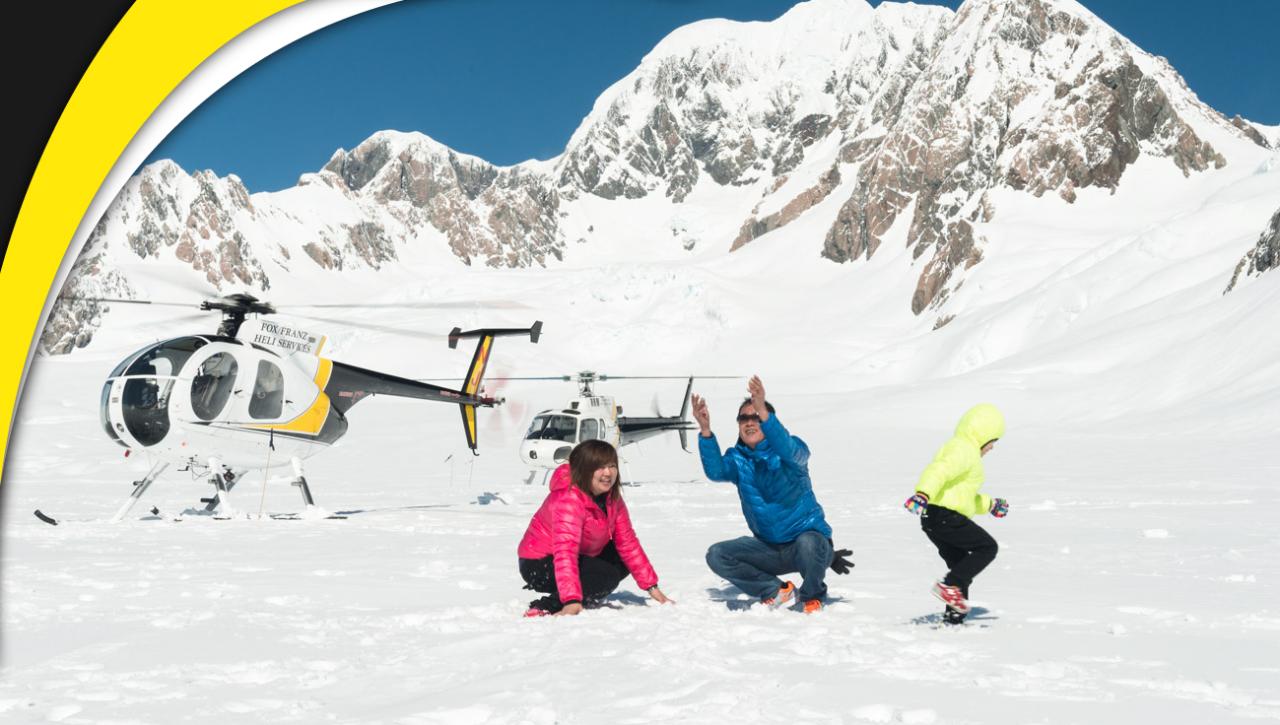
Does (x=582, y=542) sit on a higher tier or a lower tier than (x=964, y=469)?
lower

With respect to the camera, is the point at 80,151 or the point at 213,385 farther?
the point at 213,385

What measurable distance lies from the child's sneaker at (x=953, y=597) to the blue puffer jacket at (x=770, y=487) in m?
0.93

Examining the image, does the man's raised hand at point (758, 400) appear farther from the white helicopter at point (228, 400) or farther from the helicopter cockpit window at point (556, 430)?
the helicopter cockpit window at point (556, 430)

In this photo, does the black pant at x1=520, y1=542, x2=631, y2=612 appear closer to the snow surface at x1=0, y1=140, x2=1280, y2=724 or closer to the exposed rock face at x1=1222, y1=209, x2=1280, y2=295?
the snow surface at x1=0, y1=140, x2=1280, y2=724

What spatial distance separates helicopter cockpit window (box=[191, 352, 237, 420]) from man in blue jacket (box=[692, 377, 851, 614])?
694 centimetres

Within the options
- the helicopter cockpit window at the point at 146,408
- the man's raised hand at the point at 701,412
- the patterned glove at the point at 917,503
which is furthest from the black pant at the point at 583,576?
the helicopter cockpit window at the point at 146,408

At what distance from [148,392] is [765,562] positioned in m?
7.57

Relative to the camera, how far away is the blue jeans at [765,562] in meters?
5.97

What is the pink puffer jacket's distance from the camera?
5.70 metres

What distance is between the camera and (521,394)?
155 feet

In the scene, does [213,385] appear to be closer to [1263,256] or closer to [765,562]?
[765,562]

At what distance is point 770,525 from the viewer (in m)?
6.09


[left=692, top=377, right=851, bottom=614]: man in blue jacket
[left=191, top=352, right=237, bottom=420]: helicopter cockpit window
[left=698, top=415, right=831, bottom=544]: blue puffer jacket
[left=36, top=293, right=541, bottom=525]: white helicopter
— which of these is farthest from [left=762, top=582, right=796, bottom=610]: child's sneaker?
[left=191, top=352, right=237, bottom=420]: helicopter cockpit window

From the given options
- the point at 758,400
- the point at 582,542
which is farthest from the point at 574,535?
the point at 758,400
